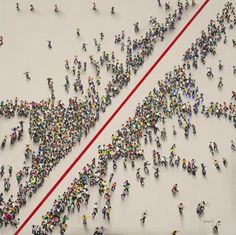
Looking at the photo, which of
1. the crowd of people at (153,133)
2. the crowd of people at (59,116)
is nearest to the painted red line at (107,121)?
the crowd of people at (59,116)

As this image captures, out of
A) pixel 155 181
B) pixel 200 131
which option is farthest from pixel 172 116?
pixel 155 181

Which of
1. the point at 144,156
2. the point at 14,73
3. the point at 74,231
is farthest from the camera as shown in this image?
the point at 14,73

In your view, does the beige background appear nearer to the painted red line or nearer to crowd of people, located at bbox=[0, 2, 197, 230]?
the painted red line

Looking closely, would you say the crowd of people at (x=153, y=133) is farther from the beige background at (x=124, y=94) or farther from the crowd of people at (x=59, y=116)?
the crowd of people at (x=59, y=116)

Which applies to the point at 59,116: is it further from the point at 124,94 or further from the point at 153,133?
the point at 153,133

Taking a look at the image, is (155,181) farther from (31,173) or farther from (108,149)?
(31,173)

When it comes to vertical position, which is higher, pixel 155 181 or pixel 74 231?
pixel 155 181
